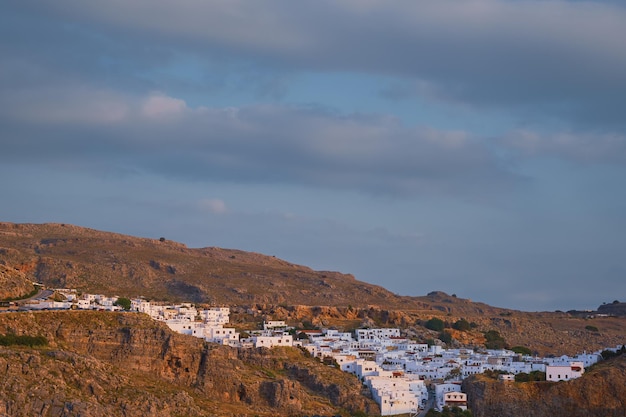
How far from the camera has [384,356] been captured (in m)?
96.8

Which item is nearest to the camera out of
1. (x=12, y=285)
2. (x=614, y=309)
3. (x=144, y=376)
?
(x=144, y=376)

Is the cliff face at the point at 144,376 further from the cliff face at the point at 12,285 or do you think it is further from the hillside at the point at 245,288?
the hillside at the point at 245,288

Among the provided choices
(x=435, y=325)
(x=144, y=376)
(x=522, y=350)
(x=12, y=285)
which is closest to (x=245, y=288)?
(x=435, y=325)

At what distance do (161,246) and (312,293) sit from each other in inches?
892

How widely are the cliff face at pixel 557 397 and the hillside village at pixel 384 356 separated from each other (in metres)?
1.58

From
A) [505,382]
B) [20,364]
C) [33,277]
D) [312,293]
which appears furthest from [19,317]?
[312,293]

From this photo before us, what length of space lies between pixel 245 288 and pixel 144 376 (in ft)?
186

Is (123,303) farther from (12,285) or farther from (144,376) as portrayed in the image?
(144,376)

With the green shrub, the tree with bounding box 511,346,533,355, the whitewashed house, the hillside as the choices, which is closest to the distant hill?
the hillside

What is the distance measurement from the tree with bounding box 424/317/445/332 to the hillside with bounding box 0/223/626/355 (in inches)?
54.7

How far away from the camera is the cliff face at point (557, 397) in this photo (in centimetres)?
8162

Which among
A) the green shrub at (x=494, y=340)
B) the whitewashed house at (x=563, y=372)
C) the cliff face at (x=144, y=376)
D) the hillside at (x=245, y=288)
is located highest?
the hillside at (x=245, y=288)

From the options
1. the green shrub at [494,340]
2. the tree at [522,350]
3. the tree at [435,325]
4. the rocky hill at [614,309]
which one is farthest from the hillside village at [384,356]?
the rocky hill at [614,309]

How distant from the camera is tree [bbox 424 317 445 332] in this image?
118 meters
